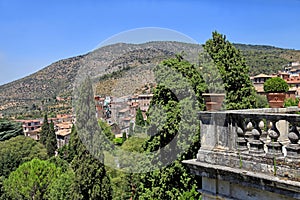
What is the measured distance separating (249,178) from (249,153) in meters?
0.30

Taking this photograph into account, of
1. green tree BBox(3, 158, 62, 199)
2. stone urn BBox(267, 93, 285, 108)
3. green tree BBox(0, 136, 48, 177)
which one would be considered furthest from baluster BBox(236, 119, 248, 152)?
green tree BBox(0, 136, 48, 177)

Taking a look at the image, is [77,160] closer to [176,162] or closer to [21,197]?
[176,162]

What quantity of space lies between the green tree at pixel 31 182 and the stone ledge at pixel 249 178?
2453 cm

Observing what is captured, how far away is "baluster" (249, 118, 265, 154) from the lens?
3681 mm

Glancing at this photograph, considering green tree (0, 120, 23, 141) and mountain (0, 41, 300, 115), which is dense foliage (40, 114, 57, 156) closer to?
green tree (0, 120, 23, 141)

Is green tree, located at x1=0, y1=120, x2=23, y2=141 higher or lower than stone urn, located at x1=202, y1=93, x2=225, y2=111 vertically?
lower

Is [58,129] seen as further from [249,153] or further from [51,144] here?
[249,153]

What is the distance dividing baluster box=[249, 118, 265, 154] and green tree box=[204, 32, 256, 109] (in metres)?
8.86

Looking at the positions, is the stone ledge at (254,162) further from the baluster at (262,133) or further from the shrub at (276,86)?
the shrub at (276,86)

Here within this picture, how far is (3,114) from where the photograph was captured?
353ft

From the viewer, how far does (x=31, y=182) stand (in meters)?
26.2

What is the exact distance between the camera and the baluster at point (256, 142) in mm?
3681

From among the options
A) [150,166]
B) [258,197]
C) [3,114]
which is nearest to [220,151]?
[258,197]

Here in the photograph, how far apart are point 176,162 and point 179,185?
3.04 feet
